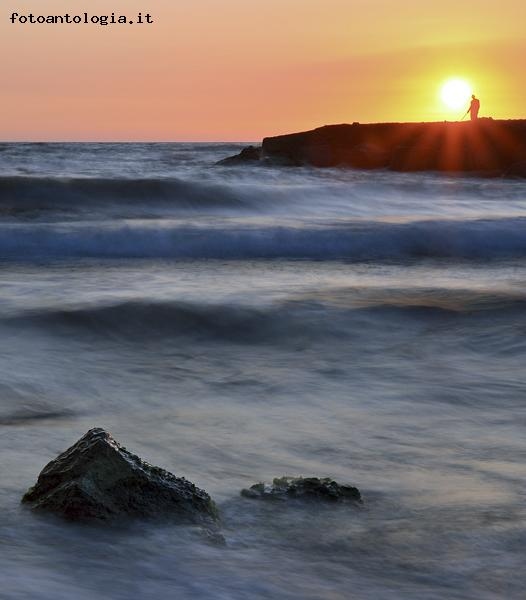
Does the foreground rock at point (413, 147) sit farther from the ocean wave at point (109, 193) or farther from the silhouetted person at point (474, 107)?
the ocean wave at point (109, 193)

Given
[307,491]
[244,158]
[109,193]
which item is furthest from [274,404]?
[244,158]

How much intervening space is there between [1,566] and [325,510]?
0.99m

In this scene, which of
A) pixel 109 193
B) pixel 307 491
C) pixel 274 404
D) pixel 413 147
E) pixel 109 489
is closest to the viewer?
pixel 109 489

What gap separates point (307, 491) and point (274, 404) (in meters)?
1.39

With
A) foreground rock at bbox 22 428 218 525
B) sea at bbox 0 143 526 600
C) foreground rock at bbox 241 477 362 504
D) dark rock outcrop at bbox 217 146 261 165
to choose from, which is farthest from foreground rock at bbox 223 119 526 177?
foreground rock at bbox 22 428 218 525

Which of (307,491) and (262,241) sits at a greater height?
(262,241)

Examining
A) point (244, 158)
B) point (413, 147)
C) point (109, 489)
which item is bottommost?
point (109, 489)

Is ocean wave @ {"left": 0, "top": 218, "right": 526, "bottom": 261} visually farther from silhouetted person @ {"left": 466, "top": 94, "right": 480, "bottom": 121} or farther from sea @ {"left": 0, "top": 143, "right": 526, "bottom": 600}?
silhouetted person @ {"left": 466, "top": 94, "right": 480, "bottom": 121}

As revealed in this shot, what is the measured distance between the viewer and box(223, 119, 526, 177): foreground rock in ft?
91.8

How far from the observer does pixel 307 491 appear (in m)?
2.97

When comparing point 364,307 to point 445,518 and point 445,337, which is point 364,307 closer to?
point 445,337

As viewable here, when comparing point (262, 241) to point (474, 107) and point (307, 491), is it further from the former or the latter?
point (474, 107)

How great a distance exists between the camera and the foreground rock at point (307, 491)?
2961 millimetres

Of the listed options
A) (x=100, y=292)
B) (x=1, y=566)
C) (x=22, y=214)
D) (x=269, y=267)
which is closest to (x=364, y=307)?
(x=100, y=292)
